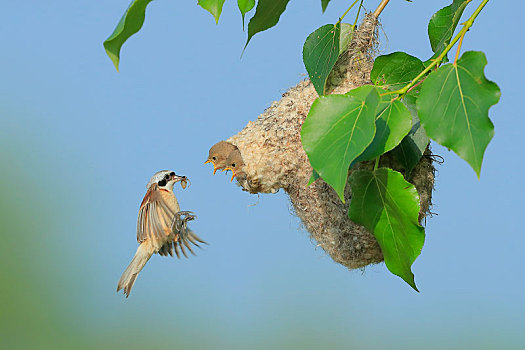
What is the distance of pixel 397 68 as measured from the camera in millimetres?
1630

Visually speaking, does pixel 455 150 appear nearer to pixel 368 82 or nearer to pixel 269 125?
pixel 368 82

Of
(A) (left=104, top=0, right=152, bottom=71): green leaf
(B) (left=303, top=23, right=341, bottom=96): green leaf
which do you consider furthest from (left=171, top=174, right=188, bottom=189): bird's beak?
(A) (left=104, top=0, right=152, bottom=71): green leaf

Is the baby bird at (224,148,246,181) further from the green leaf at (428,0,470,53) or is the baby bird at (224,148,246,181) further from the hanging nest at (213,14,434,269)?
the green leaf at (428,0,470,53)

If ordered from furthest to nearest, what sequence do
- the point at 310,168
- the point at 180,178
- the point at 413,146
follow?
the point at 180,178 → the point at 310,168 → the point at 413,146

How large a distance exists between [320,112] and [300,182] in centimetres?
69

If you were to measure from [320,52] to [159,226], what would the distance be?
1047 mm

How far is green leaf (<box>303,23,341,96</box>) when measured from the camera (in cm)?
169

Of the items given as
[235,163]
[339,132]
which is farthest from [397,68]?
[235,163]

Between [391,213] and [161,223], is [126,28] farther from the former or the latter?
[161,223]

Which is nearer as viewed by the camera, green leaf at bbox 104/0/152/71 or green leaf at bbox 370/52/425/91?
green leaf at bbox 104/0/152/71

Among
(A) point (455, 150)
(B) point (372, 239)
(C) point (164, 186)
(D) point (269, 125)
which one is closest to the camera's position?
(A) point (455, 150)

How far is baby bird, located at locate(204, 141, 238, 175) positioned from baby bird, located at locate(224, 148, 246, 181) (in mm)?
21

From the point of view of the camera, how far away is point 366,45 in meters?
1.96

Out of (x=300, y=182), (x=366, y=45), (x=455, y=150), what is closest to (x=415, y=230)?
(x=455, y=150)
